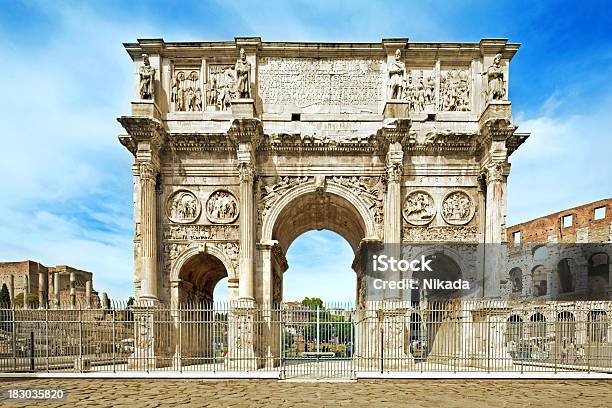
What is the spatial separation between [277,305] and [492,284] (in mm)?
6558

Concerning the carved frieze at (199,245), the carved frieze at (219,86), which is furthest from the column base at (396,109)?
the carved frieze at (199,245)

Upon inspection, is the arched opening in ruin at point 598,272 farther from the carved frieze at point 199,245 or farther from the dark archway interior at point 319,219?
the carved frieze at point 199,245

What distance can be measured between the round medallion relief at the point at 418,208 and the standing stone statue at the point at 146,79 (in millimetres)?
8696

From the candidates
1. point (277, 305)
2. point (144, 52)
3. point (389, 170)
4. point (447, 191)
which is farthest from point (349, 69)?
point (277, 305)

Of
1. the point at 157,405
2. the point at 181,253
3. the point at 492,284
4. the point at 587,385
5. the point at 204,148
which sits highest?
the point at 204,148

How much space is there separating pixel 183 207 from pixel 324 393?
8.12 meters

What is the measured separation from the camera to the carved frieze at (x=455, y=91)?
15.7 m

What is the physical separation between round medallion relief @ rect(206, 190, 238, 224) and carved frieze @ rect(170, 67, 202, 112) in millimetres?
2919

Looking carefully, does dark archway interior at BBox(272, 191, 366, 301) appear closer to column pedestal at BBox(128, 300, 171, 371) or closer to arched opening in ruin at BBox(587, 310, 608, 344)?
column pedestal at BBox(128, 300, 171, 371)

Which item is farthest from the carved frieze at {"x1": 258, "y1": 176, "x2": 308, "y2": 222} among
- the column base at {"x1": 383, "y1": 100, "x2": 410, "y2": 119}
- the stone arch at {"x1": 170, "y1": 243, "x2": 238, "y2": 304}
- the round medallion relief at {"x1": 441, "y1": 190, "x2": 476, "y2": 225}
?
the round medallion relief at {"x1": 441, "y1": 190, "x2": 476, "y2": 225}

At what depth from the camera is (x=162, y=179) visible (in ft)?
50.7

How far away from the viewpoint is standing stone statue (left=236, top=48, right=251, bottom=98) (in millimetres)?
14809

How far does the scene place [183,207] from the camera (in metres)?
15.4

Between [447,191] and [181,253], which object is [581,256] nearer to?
[447,191]
